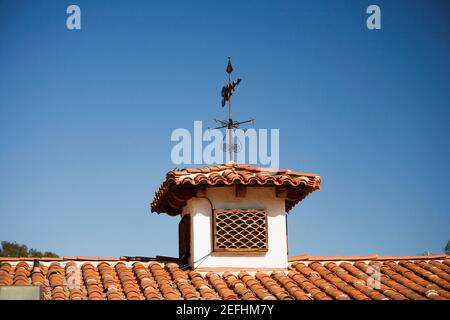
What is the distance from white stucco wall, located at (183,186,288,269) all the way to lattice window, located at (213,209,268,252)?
11 cm

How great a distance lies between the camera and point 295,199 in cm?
1457

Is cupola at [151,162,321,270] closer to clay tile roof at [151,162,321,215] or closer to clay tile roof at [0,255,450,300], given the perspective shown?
clay tile roof at [151,162,321,215]

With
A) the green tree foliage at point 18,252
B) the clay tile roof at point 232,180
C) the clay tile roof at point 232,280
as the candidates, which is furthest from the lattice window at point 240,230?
the green tree foliage at point 18,252

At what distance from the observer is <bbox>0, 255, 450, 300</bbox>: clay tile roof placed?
40.1 feet

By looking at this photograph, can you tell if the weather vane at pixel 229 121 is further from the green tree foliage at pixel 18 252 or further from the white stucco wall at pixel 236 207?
the green tree foliage at pixel 18 252

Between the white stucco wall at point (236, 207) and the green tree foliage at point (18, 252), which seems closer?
the white stucco wall at point (236, 207)

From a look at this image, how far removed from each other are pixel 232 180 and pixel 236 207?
0.71m

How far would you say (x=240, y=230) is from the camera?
13883 mm

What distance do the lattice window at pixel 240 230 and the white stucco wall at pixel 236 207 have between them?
112 mm

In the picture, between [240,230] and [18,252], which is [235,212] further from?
[18,252]

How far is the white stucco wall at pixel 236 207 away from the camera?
13.7 metres
